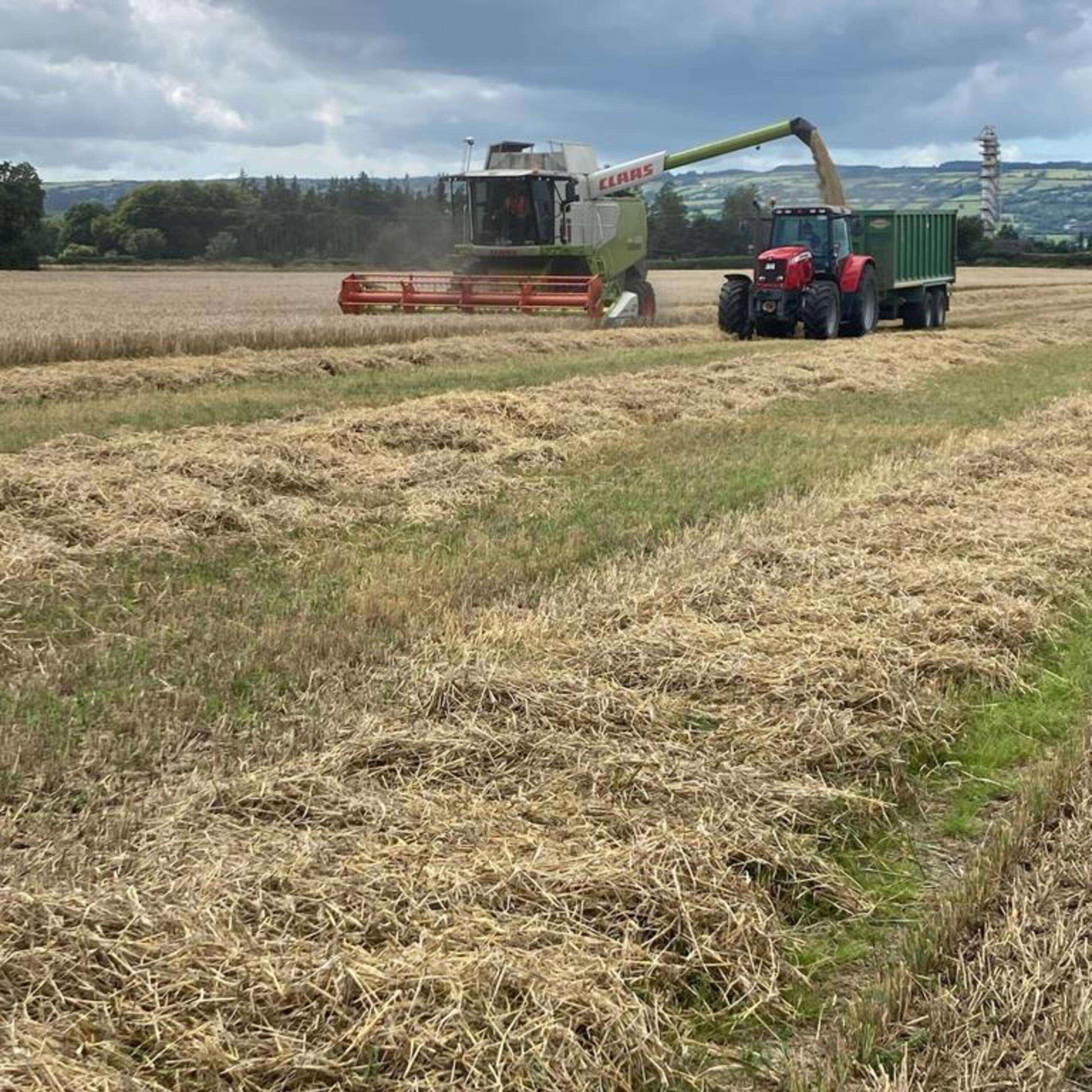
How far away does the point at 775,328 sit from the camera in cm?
2130

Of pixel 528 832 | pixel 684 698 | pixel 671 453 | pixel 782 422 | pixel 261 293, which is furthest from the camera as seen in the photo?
pixel 261 293

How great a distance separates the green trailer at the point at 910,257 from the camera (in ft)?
76.9

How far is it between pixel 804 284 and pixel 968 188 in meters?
158

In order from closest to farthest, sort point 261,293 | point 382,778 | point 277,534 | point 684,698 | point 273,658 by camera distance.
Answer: point 382,778, point 684,698, point 273,658, point 277,534, point 261,293

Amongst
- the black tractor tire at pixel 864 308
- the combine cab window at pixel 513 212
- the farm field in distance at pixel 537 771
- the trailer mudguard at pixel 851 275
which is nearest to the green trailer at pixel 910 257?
the black tractor tire at pixel 864 308

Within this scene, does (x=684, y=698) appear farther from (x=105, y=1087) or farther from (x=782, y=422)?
(x=782, y=422)

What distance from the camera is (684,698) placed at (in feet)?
14.4

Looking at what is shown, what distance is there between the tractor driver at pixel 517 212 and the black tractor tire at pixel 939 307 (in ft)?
30.3

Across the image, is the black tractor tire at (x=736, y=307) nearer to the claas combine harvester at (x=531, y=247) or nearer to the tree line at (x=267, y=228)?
the claas combine harvester at (x=531, y=247)

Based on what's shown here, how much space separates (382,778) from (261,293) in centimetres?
Result: 3039

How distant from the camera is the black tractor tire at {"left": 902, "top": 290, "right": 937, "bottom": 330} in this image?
25.3 m

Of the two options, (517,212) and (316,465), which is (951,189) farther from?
(316,465)

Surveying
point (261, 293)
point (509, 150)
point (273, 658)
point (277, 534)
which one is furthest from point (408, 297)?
point (273, 658)

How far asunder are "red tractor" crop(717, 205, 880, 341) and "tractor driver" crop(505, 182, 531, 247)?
4161 mm
